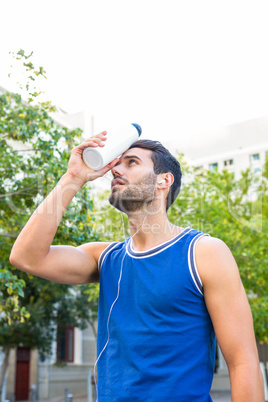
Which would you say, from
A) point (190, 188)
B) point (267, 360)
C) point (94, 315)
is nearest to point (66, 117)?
point (94, 315)

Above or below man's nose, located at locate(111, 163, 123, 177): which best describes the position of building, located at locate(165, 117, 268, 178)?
above

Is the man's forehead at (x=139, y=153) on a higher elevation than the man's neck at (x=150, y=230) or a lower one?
higher

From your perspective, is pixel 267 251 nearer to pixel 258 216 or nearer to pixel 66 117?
pixel 258 216

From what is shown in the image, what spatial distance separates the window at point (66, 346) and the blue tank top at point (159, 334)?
24.5 metres

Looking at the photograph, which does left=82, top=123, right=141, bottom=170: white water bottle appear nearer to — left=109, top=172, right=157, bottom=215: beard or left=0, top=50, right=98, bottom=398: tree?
left=109, top=172, right=157, bottom=215: beard

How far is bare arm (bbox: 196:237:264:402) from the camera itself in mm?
1732

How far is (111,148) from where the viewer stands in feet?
7.13

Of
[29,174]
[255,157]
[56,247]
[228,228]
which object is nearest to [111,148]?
[56,247]

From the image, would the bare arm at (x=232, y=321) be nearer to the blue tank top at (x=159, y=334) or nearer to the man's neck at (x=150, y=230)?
the blue tank top at (x=159, y=334)

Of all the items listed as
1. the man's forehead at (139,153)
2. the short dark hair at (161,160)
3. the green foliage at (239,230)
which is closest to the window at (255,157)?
the green foliage at (239,230)

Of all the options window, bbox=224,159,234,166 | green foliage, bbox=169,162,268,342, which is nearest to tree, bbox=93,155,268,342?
green foliage, bbox=169,162,268,342

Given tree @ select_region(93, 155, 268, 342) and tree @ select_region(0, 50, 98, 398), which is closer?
tree @ select_region(0, 50, 98, 398)

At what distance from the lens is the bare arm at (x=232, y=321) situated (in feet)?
5.68

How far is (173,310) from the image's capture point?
6.00 ft
